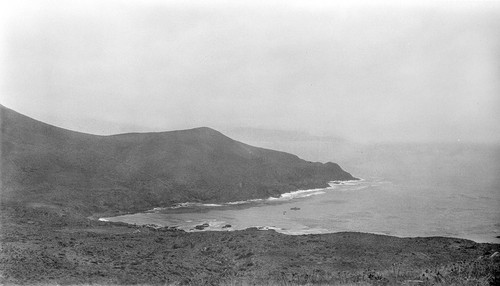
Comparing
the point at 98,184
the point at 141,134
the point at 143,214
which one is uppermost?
the point at 141,134

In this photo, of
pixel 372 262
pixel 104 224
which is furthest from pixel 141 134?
pixel 372 262

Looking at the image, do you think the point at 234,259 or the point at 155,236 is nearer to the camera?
the point at 234,259

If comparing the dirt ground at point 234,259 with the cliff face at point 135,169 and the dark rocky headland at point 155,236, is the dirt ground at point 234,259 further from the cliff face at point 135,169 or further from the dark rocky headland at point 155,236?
the cliff face at point 135,169

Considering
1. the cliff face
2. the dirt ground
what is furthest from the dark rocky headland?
the cliff face

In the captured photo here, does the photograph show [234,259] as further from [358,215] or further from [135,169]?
[135,169]

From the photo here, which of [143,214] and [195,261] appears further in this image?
[143,214]

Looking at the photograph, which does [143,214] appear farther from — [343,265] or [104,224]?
[343,265]

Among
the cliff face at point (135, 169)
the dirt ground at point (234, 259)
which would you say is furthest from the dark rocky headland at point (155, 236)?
the cliff face at point (135, 169)

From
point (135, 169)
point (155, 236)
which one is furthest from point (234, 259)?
point (135, 169)
